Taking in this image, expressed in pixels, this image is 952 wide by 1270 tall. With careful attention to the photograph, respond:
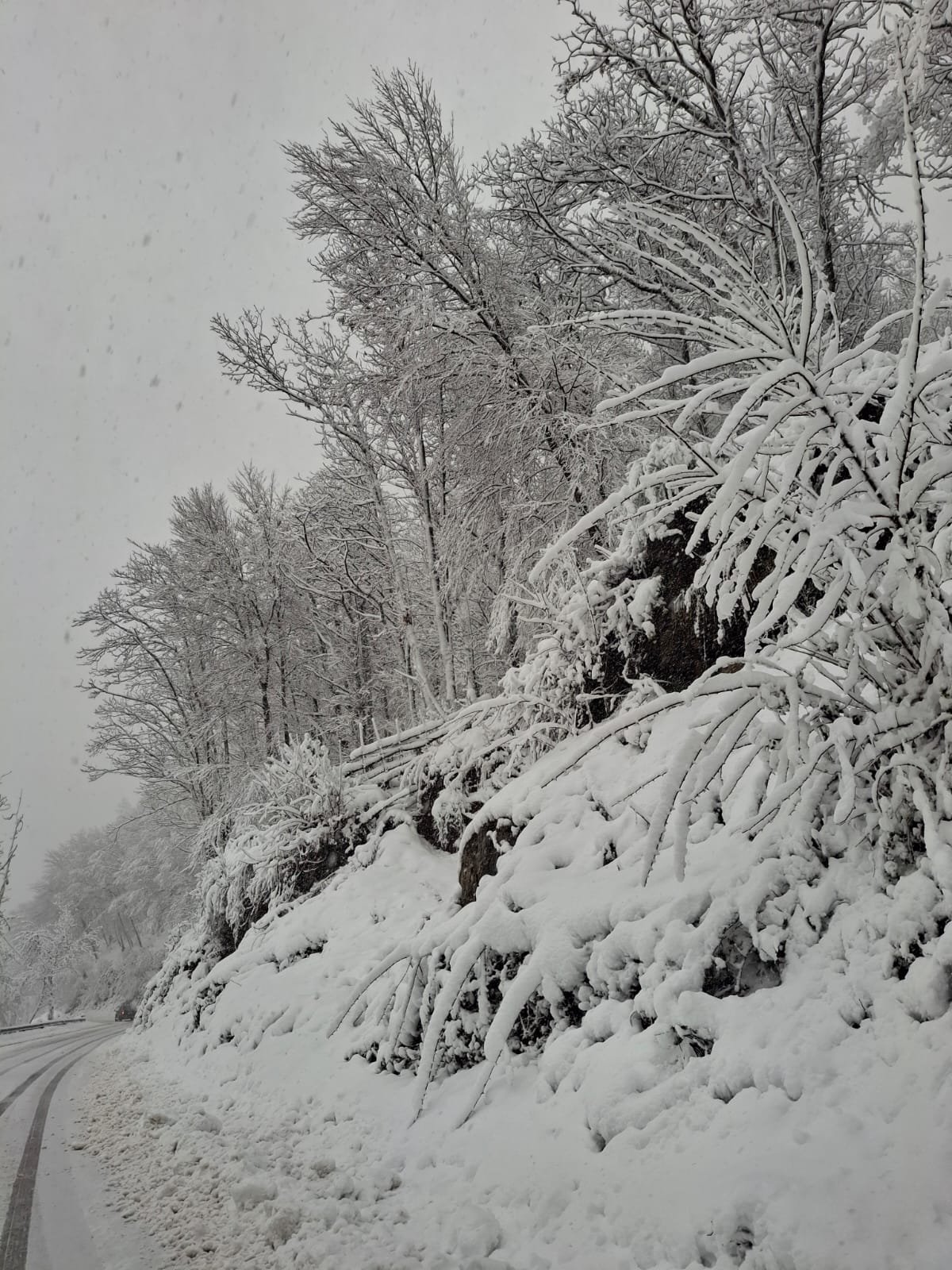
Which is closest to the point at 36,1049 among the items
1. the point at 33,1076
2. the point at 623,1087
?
the point at 33,1076

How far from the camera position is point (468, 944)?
2.87 m

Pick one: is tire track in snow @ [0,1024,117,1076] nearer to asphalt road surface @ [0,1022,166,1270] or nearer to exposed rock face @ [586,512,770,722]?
asphalt road surface @ [0,1022,166,1270]

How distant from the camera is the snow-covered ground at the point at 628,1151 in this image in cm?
144

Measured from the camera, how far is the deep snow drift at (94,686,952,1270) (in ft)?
4.97

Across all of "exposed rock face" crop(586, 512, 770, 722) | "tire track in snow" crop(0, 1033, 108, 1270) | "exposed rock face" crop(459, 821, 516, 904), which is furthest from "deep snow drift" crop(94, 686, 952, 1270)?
"exposed rock face" crop(586, 512, 770, 722)

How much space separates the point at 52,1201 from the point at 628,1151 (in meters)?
3.09

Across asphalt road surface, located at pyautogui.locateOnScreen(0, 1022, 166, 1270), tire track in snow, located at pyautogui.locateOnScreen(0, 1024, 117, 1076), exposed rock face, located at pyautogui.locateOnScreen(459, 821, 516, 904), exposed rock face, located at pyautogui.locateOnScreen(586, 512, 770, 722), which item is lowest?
tire track in snow, located at pyautogui.locateOnScreen(0, 1024, 117, 1076)

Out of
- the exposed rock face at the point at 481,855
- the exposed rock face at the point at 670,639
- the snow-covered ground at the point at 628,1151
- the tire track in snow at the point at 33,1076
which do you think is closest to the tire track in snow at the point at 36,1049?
the tire track in snow at the point at 33,1076

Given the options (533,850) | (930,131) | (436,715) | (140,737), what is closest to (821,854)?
(533,850)

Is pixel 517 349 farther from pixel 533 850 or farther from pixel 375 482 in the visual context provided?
pixel 533 850

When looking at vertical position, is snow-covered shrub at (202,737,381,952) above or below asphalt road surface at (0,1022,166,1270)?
above

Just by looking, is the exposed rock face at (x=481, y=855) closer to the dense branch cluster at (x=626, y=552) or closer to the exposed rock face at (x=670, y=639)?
the dense branch cluster at (x=626, y=552)

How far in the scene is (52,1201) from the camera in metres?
3.15

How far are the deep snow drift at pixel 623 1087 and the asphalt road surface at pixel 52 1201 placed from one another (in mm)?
225
